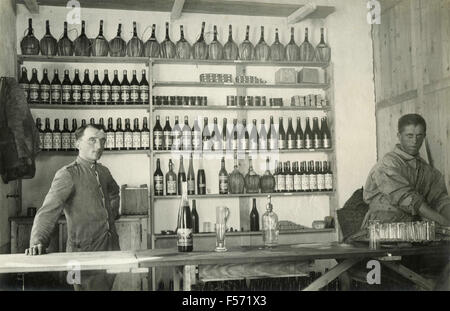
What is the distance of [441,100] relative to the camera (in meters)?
3.71

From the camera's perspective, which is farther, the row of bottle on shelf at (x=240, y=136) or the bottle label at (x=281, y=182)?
the bottle label at (x=281, y=182)

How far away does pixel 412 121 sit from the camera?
400 cm

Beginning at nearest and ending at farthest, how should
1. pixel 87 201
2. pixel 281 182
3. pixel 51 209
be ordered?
1. pixel 51 209
2. pixel 87 201
3. pixel 281 182

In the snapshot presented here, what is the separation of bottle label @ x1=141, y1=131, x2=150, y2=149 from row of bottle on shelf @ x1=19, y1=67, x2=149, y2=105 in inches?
10.2

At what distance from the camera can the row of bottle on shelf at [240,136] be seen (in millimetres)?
4250

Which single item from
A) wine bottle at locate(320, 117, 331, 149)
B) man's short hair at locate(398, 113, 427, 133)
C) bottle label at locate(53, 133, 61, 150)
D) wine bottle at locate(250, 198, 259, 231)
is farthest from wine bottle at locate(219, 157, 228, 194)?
man's short hair at locate(398, 113, 427, 133)

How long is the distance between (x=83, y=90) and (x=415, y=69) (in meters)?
2.72

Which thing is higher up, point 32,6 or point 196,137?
point 32,6

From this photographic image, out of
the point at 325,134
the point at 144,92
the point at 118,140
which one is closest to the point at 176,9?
the point at 144,92

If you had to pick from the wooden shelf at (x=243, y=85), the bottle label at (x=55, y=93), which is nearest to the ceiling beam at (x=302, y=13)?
the wooden shelf at (x=243, y=85)

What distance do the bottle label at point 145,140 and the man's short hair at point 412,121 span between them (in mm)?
2039

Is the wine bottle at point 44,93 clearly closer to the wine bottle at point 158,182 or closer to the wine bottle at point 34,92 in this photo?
the wine bottle at point 34,92

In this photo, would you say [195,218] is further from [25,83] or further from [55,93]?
[25,83]

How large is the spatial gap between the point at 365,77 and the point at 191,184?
78.0 inches
